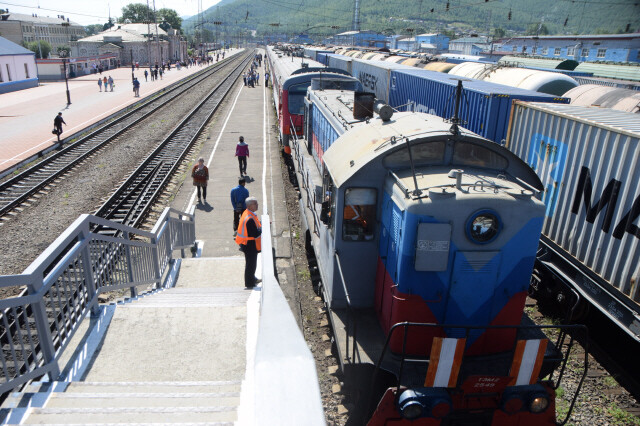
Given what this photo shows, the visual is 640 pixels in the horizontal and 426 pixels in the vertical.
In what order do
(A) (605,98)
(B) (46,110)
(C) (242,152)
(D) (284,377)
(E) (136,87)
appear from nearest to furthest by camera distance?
(D) (284,377), (A) (605,98), (C) (242,152), (B) (46,110), (E) (136,87)

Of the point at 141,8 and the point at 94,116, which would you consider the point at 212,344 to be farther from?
the point at 141,8

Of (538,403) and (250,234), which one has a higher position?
(250,234)

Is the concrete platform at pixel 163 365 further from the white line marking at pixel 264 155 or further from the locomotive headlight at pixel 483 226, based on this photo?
the locomotive headlight at pixel 483 226

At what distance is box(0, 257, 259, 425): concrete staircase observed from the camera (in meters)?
3.68

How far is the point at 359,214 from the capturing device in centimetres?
650

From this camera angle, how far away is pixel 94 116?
99.8 ft

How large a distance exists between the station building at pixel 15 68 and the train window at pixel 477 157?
153 ft

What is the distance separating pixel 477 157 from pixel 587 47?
66398mm

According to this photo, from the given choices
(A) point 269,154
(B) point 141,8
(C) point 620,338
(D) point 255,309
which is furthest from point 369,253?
(B) point 141,8

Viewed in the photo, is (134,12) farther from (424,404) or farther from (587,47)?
(424,404)

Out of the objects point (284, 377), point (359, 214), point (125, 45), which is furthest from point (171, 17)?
point (284, 377)

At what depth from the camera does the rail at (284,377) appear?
5.83 feet

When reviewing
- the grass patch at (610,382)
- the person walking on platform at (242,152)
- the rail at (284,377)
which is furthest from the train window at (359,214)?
the person walking on platform at (242,152)

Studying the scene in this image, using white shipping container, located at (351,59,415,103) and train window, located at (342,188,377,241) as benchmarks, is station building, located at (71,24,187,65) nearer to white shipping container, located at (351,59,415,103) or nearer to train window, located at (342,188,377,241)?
white shipping container, located at (351,59,415,103)
